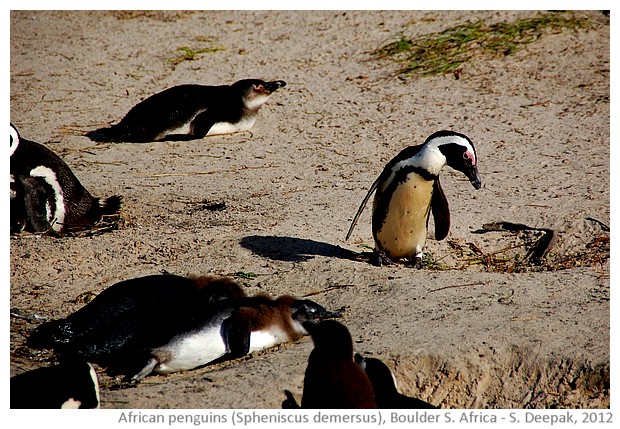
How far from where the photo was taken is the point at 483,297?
13.5 ft

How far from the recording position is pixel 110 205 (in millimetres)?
5234

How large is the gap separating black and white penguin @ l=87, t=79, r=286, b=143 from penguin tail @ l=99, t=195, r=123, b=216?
129cm

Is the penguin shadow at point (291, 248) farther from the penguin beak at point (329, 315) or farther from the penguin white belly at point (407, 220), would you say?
the penguin beak at point (329, 315)

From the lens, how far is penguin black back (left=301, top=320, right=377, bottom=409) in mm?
3045

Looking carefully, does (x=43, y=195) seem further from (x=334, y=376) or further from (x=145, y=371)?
(x=334, y=376)

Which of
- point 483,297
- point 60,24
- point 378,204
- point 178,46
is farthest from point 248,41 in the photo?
point 483,297

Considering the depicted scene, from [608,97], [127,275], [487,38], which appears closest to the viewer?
[127,275]

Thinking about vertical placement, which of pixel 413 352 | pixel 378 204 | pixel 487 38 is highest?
pixel 487 38

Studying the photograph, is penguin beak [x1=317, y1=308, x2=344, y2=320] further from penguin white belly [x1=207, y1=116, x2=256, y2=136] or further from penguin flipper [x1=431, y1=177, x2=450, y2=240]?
penguin white belly [x1=207, y1=116, x2=256, y2=136]

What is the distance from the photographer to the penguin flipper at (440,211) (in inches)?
189

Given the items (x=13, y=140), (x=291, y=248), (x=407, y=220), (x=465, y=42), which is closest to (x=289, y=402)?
(x=291, y=248)

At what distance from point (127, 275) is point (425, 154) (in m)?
1.58

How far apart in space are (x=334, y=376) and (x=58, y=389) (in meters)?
0.99

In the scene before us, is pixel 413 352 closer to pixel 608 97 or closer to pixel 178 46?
pixel 608 97
